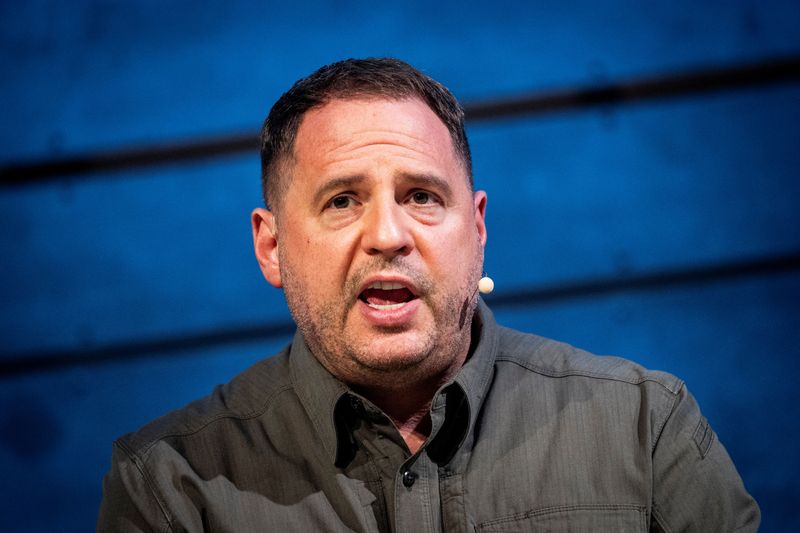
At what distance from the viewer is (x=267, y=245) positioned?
1700 millimetres

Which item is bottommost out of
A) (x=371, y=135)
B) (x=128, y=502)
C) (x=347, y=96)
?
(x=128, y=502)

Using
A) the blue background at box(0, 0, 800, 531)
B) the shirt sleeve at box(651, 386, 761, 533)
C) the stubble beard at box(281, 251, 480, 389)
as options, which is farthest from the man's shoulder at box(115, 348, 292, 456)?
the shirt sleeve at box(651, 386, 761, 533)

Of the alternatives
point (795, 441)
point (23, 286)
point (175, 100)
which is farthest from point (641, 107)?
point (23, 286)

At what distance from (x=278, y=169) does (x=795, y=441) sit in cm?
160

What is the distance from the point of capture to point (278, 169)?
165cm

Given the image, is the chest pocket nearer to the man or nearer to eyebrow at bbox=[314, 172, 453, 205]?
the man

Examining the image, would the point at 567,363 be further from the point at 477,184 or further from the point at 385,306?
the point at 477,184

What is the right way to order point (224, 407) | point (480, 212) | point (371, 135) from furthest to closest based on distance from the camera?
point (480, 212), point (224, 407), point (371, 135)

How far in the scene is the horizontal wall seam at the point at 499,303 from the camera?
7.50 feet

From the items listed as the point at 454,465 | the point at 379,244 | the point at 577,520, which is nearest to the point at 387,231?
the point at 379,244

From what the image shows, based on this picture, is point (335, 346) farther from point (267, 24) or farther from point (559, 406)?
point (267, 24)

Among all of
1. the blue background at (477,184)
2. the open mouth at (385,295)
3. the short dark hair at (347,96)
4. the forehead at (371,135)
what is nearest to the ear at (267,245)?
the short dark hair at (347,96)

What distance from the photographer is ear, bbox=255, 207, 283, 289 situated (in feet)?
5.50

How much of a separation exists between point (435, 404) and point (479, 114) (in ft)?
3.55
